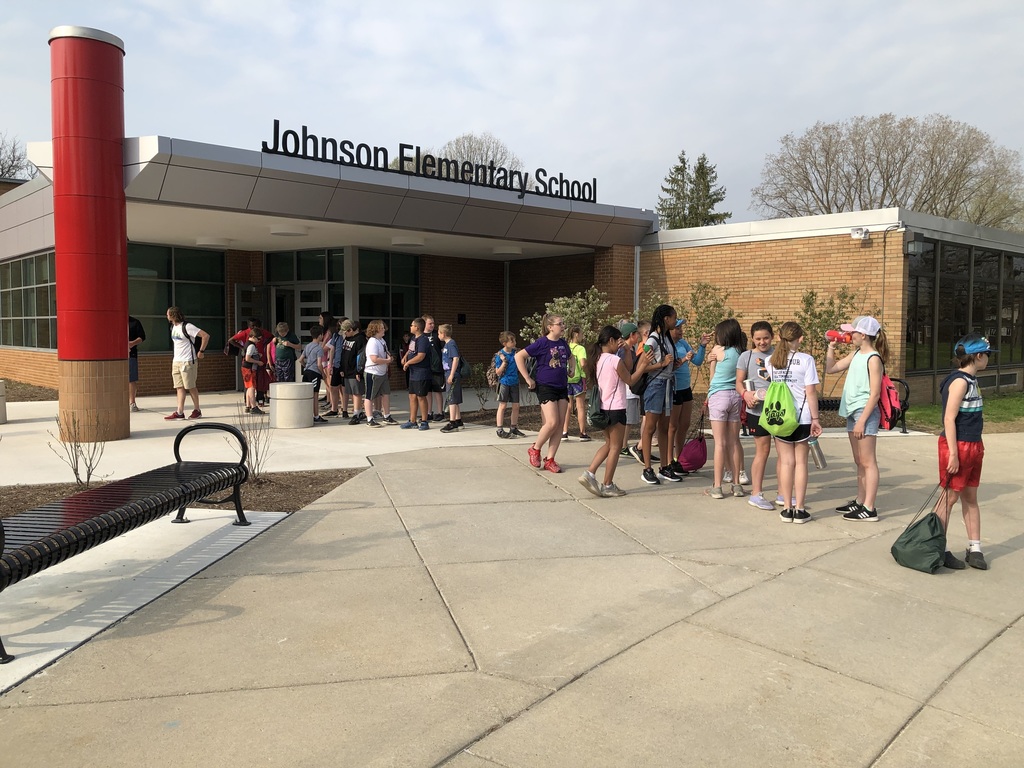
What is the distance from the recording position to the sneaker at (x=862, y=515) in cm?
701

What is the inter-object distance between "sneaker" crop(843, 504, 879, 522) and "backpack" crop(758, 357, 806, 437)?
98 cm

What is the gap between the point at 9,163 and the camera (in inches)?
1874

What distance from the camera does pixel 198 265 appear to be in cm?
1877

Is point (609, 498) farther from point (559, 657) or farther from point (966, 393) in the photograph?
point (559, 657)

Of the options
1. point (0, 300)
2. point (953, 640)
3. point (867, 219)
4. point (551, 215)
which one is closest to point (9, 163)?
point (0, 300)

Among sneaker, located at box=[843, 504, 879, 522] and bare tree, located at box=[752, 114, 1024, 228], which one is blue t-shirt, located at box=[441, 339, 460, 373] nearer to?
sneaker, located at box=[843, 504, 879, 522]

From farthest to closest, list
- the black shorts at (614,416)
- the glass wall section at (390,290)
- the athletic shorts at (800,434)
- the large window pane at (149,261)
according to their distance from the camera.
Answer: the glass wall section at (390,290) → the large window pane at (149,261) → the black shorts at (614,416) → the athletic shorts at (800,434)

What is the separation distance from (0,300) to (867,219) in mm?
20411

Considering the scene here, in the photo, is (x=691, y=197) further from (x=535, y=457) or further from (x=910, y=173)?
(x=535, y=457)

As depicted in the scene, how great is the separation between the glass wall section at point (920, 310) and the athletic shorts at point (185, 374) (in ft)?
41.3

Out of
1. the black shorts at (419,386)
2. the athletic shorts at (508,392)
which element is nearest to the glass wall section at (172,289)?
the black shorts at (419,386)

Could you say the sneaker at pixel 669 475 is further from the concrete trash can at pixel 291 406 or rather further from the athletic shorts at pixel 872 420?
the concrete trash can at pixel 291 406

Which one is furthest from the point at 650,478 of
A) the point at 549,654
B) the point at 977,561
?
the point at 549,654

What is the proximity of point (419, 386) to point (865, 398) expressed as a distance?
22.5ft
